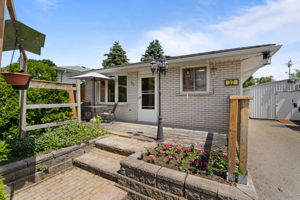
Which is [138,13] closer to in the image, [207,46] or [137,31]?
[137,31]

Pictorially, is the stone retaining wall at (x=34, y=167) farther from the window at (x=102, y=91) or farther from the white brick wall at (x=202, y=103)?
the window at (x=102, y=91)

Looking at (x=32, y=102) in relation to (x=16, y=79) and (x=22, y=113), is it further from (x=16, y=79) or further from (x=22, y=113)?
(x=16, y=79)

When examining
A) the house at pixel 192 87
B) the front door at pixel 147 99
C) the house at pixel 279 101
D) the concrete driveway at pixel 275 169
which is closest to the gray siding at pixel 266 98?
the house at pixel 279 101

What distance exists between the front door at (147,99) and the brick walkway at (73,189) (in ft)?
11.6

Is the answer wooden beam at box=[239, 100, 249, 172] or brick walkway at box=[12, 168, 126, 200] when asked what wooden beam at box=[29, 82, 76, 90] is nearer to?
brick walkway at box=[12, 168, 126, 200]

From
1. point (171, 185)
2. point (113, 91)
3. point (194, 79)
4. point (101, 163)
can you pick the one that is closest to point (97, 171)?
point (101, 163)

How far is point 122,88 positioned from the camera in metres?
6.77

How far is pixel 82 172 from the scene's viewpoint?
9.09 feet

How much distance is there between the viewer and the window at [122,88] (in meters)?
6.68

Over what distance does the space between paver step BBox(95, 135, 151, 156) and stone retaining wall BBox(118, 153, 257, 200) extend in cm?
64

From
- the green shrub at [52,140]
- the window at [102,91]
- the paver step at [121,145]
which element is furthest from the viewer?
the window at [102,91]

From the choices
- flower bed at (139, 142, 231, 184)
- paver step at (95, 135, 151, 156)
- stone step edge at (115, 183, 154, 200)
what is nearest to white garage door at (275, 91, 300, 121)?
flower bed at (139, 142, 231, 184)

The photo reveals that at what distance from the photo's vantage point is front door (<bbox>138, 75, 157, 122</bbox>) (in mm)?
5828

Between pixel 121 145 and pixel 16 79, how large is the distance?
232 centimetres
